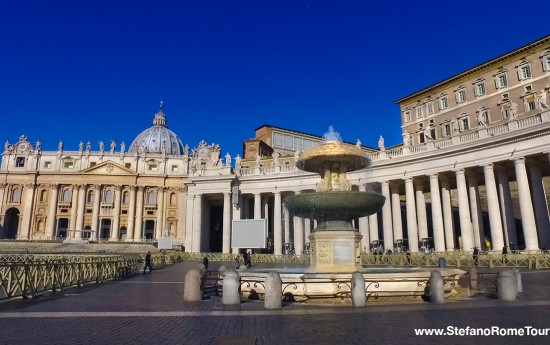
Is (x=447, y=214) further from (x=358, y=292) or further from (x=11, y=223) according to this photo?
(x=11, y=223)

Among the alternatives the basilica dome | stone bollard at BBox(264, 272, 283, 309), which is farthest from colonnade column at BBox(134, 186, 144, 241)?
stone bollard at BBox(264, 272, 283, 309)

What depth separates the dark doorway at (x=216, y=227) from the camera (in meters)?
63.9

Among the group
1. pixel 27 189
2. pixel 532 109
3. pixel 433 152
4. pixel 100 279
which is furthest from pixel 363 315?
pixel 27 189

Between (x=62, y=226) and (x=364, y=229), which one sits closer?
(x=364, y=229)

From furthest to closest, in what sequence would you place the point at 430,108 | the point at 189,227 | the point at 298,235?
1. the point at 430,108
2. the point at 189,227
3. the point at 298,235

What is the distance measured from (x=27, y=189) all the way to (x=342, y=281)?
88882 mm

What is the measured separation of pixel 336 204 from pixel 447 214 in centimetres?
2886

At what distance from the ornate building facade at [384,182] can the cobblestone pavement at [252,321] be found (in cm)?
2342

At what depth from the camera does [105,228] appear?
84.4m

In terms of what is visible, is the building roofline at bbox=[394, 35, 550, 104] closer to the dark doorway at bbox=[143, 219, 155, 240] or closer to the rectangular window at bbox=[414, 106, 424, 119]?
the rectangular window at bbox=[414, 106, 424, 119]

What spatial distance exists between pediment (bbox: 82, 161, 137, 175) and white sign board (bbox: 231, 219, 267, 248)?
59130 millimetres

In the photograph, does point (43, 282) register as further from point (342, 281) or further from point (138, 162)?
point (138, 162)

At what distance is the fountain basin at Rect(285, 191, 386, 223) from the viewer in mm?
13492

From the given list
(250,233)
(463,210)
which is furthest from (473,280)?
(463,210)
